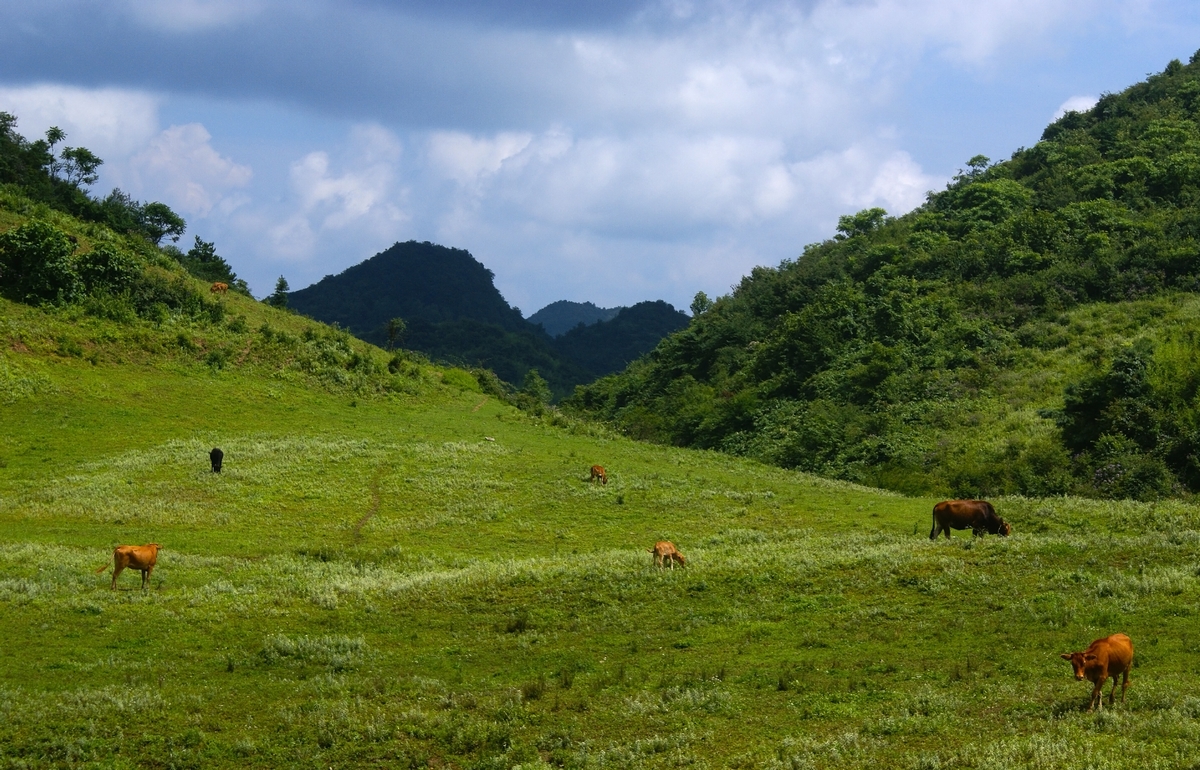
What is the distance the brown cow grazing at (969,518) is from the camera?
3011 cm

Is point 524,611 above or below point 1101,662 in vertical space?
below

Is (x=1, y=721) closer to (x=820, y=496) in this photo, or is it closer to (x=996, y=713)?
(x=996, y=713)

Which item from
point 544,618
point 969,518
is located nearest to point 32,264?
point 544,618

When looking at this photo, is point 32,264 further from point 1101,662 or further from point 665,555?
→ point 1101,662

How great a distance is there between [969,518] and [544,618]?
13973 millimetres

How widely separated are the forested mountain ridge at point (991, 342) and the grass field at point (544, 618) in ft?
54.6

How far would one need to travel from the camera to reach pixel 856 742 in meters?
14.5

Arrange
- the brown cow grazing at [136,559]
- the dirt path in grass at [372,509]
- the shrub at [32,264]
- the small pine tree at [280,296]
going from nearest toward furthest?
the brown cow grazing at [136,559], the dirt path in grass at [372,509], the shrub at [32,264], the small pine tree at [280,296]

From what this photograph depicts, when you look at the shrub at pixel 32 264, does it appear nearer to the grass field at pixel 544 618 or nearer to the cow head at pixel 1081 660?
the grass field at pixel 544 618

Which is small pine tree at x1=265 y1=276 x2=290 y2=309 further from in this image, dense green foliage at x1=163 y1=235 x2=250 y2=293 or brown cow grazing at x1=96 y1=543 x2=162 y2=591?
brown cow grazing at x1=96 y1=543 x2=162 y2=591

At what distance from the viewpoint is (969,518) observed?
30141 mm

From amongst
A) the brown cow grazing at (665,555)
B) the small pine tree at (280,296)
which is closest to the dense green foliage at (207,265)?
the small pine tree at (280,296)

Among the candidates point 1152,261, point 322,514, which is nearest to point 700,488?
point 322,514

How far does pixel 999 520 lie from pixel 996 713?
16103mm
